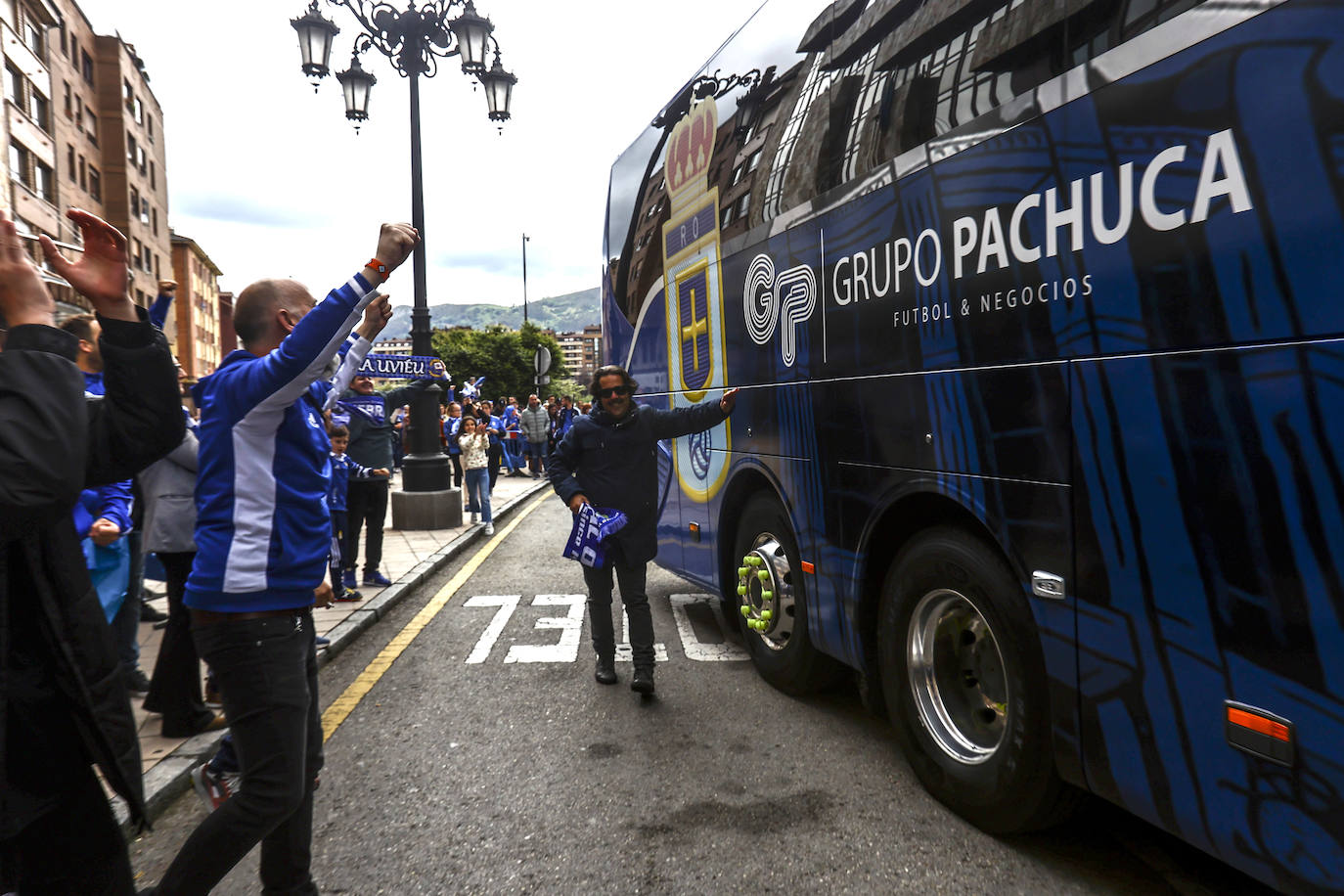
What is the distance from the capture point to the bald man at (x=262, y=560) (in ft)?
7.73

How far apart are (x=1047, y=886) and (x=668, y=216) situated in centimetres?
461

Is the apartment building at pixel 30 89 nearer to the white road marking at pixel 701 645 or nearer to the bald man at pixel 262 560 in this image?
the white road marking at pixel 701 645

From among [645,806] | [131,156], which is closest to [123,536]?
[645,806]

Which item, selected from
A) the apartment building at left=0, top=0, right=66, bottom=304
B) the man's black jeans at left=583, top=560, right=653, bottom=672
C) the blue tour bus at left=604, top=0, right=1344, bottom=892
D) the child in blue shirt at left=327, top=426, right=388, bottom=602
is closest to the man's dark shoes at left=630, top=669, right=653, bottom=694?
the man's black jeans at left=583, top=560, right=653, bottom=672

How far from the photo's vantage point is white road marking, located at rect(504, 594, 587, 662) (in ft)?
19.1

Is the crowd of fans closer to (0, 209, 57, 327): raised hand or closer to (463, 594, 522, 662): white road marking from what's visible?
(0, 209, 57, 327): raised hand

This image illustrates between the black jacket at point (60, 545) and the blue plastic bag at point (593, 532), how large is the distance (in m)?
3.28

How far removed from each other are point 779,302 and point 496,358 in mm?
76132

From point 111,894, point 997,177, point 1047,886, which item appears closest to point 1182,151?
point 997,177

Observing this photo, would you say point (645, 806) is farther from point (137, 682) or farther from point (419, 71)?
point (419, 71)

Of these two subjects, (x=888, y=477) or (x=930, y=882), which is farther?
(x=888, y=477)

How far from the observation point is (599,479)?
5.32 meters

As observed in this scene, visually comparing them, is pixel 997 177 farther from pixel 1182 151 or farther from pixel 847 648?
pixel 847 648

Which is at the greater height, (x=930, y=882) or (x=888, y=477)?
(x=888, y=477)
